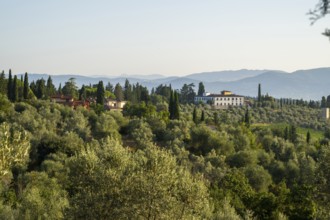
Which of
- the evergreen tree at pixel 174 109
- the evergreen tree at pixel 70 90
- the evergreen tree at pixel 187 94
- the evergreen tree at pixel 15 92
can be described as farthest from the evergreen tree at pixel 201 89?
the evergreen tree at pixel 15 92

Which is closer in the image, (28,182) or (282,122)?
(28,182)

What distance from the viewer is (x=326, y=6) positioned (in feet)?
28.6

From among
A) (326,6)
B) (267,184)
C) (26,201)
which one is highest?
(326,6)

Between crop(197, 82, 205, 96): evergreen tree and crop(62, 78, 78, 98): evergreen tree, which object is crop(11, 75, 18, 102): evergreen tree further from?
crop(197, 82, 205, 96): evergreen tree

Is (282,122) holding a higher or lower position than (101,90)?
lower

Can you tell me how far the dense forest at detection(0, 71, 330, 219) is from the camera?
20.3m

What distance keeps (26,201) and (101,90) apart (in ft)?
225

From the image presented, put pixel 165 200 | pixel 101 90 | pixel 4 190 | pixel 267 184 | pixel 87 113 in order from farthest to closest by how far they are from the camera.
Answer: pixel 101 90 → pixel 87 113 → pixel 267 184 → pixel 4 190 → pixel 165 200

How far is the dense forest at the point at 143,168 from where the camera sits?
66.6 feet

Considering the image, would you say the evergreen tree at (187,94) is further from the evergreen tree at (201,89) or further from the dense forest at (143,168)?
the dense forest at (143,168)

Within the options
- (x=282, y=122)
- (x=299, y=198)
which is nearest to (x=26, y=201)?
(x=299, y=198)

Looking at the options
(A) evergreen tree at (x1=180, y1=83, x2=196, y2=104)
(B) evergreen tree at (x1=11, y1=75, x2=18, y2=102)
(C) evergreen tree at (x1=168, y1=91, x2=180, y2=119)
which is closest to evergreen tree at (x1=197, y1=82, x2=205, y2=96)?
(A) evergreen tree at (x1=180, y1=83, x2=196, y2=104)

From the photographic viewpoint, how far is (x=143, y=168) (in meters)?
21.0

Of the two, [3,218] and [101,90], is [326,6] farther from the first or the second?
[101,90]
